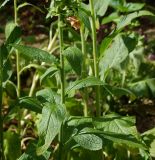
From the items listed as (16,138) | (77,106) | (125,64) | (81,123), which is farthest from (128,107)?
(81,123)

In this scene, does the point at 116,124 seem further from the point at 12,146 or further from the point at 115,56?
the point at 12,146

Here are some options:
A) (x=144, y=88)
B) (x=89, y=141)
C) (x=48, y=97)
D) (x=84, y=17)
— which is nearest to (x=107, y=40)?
(x=84, y=17)

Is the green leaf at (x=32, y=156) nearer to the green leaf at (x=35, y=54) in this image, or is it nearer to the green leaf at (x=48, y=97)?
the green leaf at (x=48, y=97)

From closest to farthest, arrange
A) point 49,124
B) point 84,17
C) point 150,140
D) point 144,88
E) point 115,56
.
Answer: point 49,124
point 84,17
point 115,56
point 150,140
point 144,88

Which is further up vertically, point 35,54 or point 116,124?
point 35,54

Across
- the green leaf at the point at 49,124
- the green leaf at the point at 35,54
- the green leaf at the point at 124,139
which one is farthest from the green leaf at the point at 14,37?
the green leaf at the point at 124,139

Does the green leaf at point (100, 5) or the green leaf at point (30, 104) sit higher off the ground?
the green leaf at point (100, 5)

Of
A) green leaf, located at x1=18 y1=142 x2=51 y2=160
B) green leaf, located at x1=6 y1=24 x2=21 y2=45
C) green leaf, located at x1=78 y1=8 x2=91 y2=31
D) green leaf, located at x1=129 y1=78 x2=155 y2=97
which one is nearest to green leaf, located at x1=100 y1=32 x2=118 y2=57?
green leaf, located at x1=78 y1=8 x2=91 y2=31
